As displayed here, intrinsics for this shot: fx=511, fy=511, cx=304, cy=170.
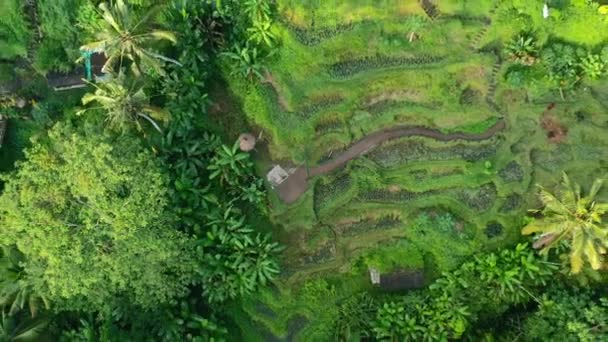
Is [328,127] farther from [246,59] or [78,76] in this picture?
[78,76]

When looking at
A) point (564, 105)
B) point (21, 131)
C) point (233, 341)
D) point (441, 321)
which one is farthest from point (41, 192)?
point (564, 105)

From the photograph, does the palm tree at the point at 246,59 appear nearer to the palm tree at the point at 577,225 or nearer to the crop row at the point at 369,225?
the crop row at the point at 369,225

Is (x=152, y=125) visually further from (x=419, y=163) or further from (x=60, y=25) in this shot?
(x=419, y=163)

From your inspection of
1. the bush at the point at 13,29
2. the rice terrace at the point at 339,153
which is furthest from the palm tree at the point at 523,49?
the bush at the point at 13,29

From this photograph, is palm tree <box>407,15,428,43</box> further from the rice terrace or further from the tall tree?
the tall tree

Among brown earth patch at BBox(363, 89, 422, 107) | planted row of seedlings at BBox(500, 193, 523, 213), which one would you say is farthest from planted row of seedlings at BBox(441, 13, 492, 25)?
planted row of seedlings at BBox(500, 193, 523, 213)

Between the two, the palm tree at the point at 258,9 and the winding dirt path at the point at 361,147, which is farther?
the winding dirt path at the point at 361,147
